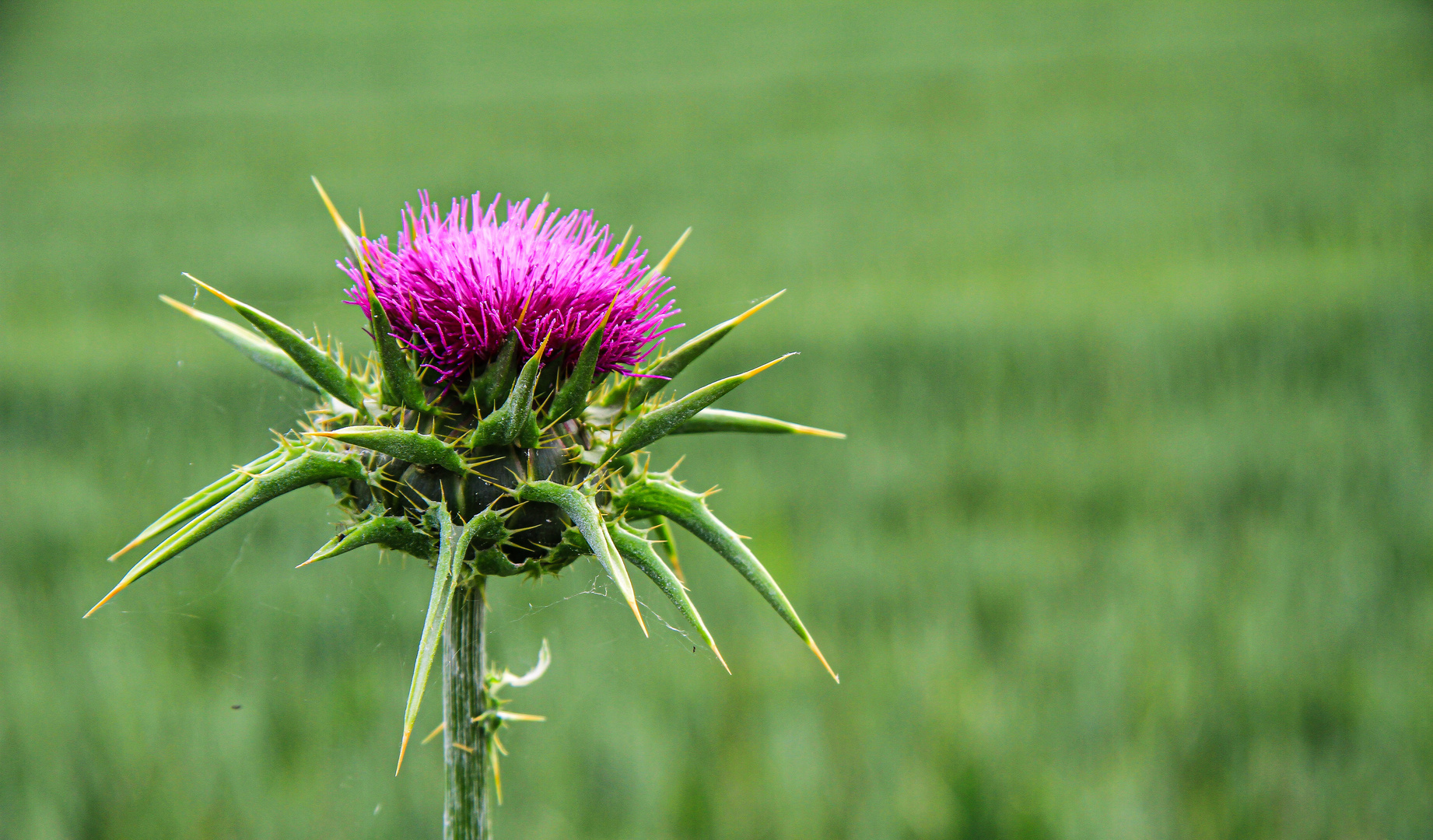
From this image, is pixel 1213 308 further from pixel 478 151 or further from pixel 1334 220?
pixel 478 151

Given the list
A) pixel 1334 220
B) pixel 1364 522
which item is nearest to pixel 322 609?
pixel 1364 522

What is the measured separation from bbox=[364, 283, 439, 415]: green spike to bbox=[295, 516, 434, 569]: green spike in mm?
186

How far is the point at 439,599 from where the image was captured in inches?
45.7

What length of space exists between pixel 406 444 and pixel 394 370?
0.12 metres

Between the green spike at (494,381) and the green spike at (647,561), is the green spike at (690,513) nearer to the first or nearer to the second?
the green spike at (647,561)

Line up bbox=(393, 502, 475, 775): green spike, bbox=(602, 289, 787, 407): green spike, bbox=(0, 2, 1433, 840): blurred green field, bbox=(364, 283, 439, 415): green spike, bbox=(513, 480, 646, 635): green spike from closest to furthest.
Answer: bbox=(393, 502, 475, 775): green spike, bbox=(513, 480, 646, 635): green spike, bbox=(364, 283, 439, 415): green spike, bbox=(602, 289, 787, 407): green spike, bbox=(0, 2, 1433, 840): blurred green field

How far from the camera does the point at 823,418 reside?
18.4 feet

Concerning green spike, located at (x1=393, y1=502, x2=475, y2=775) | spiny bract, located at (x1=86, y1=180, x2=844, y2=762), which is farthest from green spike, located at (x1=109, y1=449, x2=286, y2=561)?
green spike, located at (x1=393, y1=502, x2=475, y2=775)

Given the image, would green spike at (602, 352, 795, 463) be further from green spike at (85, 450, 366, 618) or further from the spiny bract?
green spike at (85, 450, 366, 618)

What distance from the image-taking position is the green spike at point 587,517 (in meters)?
1.19

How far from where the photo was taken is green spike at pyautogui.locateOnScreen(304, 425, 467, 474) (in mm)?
1259

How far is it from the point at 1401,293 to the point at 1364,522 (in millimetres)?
2995

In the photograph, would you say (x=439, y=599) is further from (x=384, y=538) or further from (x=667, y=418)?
(x=667, y=418)

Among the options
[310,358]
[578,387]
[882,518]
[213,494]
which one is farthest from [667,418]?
[882,518]
